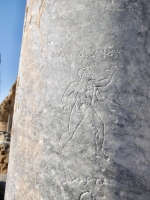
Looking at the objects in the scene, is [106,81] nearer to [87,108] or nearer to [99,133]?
[87,108]

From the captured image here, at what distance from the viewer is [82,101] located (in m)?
1.66

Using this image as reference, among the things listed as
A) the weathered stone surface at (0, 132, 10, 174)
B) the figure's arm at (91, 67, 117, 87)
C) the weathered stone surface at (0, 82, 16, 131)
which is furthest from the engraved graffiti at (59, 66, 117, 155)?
the weathered stone surface at (0, 82, 16, 131)

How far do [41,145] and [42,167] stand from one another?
13 centimetres

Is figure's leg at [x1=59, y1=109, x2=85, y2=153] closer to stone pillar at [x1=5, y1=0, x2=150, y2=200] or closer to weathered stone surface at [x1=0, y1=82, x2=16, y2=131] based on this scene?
stone pillar at [x1=5, y1=0, x2=150, y2=200]

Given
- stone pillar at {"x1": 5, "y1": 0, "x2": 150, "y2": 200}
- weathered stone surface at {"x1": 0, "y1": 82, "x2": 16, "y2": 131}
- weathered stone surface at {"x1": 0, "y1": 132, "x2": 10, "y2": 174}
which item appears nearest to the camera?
stone pillar at {"x1": 5, "y1": 0, "x2": 150, "y2": 200}

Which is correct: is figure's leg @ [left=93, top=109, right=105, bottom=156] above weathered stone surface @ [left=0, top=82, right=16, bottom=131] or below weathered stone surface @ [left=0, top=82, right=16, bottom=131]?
below

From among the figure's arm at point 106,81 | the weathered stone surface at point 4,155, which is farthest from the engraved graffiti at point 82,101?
the weathered stone surface at point 4,155

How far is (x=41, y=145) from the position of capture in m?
1.71

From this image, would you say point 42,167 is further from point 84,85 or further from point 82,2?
point 82,2

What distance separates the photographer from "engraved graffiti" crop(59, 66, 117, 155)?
1.62 m

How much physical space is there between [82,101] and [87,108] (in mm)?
54

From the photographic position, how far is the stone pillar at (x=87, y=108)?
157 centimetres

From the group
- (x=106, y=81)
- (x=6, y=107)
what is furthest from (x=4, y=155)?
(x=106, y=81)

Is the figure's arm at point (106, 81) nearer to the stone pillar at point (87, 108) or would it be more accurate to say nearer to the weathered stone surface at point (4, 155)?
the stone pillar at point (87, 108)
